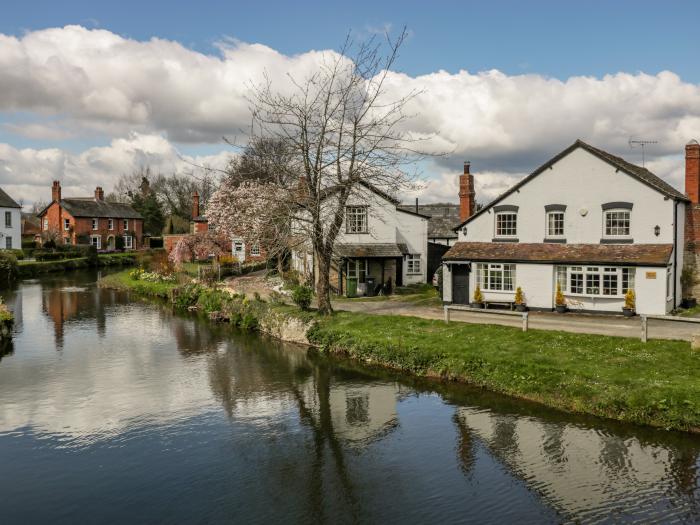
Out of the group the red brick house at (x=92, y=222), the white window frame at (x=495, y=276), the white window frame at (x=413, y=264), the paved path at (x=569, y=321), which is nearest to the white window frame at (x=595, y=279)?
the paved path at (x=569, y=321)

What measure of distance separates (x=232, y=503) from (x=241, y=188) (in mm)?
39133

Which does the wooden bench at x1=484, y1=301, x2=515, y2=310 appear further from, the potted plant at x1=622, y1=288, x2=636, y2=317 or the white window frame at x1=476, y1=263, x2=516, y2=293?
the potted plant at x1=622, y1=288, x2=636, y2=317

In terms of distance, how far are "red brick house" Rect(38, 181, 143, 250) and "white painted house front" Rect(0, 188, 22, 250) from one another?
4613mm

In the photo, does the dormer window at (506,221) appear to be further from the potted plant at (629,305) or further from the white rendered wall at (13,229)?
the white rendered wall at (13,229)

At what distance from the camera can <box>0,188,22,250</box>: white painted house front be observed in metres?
69.4

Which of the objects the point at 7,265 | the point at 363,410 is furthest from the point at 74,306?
the point at 363,410

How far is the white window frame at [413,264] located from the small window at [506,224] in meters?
8.78

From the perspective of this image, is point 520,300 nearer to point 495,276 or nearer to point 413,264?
point 495,276

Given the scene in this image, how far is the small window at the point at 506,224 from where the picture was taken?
28.9 m

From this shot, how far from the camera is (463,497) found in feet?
38.4

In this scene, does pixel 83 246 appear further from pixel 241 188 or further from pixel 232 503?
pixel 232 503

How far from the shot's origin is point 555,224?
27781mm

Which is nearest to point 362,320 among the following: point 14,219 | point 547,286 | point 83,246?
point 547,286

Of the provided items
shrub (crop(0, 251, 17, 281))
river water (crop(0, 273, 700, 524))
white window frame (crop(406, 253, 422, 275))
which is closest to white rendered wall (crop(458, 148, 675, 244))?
white window frame (crop(406, 253, 422, 275))
